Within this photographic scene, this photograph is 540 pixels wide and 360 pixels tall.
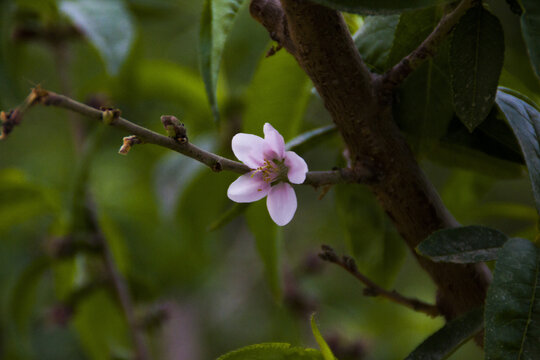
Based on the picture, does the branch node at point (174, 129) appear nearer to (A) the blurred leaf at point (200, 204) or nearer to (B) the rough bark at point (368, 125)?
(B) the rough bark at point (368, 125)

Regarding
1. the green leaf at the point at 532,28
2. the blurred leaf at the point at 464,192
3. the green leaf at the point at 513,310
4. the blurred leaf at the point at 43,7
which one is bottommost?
the green leaf at the point at 513,310

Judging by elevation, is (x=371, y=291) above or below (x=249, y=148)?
below

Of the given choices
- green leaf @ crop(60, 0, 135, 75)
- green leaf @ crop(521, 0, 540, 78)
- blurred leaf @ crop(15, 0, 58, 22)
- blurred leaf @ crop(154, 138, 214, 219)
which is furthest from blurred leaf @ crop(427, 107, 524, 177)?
blurred leaf @ crop(15, 0, 58, 22)

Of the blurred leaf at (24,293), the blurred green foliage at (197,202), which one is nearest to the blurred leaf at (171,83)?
the blurred green foliage at (197,202)

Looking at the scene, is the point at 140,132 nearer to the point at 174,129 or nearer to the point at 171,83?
the point at 174,129

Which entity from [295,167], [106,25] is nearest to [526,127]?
[295,167]

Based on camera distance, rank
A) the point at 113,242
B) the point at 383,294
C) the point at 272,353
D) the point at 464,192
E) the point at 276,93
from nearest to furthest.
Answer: the point at 272,353, the point at 383,294, the point at 276,93, the point at 464,192, the point at 113,242

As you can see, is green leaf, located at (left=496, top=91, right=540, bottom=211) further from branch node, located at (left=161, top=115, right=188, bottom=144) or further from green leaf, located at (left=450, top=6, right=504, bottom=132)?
branch node, located at (left=161, top=115, right=188, bottom=144)
